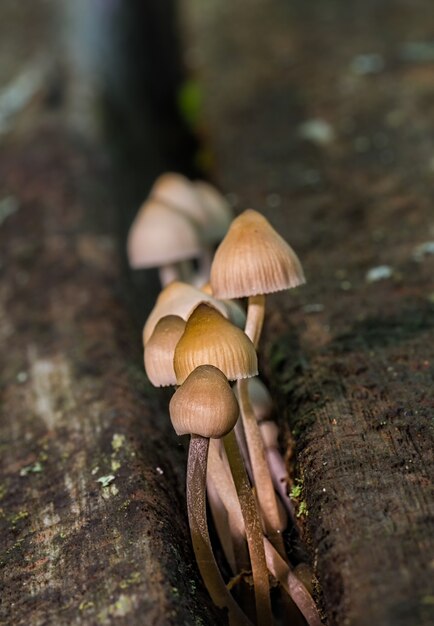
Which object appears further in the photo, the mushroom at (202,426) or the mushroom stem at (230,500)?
the mushroom stem at (230,500)

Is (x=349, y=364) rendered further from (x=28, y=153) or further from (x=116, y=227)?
(x=28, y=153)

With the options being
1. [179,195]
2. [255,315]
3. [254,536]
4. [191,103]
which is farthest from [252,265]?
[191,103]

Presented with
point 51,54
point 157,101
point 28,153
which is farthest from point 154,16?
point 28,153

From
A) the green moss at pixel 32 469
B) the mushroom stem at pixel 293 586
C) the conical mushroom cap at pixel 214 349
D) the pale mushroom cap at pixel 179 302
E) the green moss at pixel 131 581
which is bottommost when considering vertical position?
the mushroom stem at pixel 293 586

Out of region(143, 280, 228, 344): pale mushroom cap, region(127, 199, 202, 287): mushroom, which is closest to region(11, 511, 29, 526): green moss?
region(143, 280, 228, 344): pale mushroom cap

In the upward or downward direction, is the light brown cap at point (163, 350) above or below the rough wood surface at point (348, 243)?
above

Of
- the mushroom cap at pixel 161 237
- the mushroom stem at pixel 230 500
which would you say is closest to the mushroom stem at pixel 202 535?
the mushroom stem at pixel 230 500

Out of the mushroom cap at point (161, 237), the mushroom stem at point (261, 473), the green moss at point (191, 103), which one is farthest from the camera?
the green moss at point (191, 103)

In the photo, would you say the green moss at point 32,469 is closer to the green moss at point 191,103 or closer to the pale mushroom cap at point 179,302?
the pale mushroom cap at point 179,302
